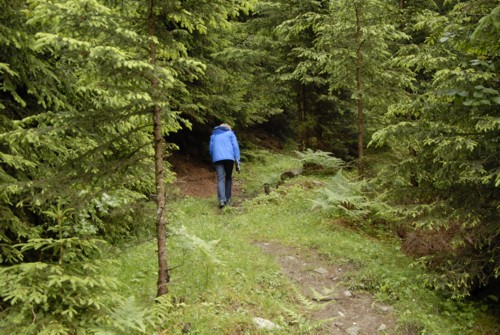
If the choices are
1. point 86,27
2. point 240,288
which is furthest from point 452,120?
point 86,27

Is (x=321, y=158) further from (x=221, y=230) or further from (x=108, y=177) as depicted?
(x=108, y=177)

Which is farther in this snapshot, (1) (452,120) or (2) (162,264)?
(1) (452,120)

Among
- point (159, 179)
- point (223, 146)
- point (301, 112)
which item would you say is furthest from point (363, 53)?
point (159, 179)

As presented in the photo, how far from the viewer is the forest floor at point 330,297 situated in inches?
225

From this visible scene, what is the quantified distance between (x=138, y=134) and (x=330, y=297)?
4.28m

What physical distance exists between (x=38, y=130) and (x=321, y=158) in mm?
10172

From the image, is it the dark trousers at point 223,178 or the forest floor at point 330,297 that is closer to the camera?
the forest floor at point 330,297

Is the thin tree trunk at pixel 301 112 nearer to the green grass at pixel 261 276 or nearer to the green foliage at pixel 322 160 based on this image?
the green foliage at pixel 322 160

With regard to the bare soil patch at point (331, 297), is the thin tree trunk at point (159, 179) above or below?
above

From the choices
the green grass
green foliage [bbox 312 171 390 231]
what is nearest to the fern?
green foliage [bbox 312 171 390 231]

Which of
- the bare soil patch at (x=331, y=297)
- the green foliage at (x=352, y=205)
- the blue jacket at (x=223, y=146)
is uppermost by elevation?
the blue jacket at (x=223, y=146)

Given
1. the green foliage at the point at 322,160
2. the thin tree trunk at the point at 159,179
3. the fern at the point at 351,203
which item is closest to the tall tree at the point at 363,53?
the fern at the point at 351,203

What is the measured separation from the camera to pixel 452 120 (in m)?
6.69

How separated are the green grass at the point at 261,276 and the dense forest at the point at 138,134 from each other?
1.45 feet
